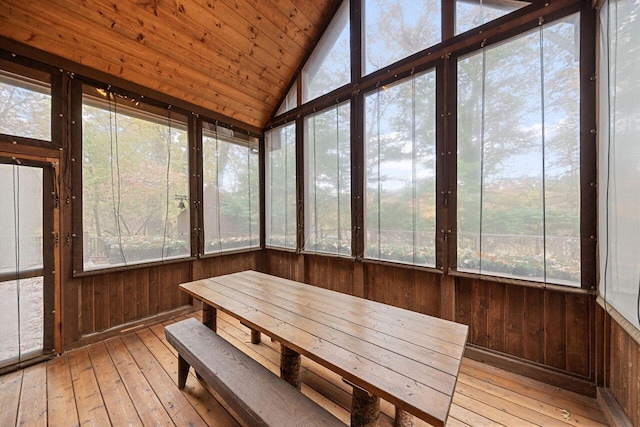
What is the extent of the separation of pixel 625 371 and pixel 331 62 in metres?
3.71

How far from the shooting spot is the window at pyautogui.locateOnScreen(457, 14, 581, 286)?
1716 mm

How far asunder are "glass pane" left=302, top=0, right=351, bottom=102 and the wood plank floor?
311 cm

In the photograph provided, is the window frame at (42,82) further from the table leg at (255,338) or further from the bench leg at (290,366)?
the bench leg at (290,366)

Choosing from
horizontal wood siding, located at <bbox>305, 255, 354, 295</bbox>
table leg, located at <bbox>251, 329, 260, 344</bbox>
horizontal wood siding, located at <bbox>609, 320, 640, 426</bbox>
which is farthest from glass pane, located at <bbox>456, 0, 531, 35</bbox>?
table leg, located at <bbox>251, 329, 260, 344</bbox>

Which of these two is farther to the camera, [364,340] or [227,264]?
[227,264]

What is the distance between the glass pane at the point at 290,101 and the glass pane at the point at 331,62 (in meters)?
0.16

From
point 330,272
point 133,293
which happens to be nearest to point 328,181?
point 330,272

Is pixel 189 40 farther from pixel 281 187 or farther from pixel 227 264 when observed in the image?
pixel 227 264

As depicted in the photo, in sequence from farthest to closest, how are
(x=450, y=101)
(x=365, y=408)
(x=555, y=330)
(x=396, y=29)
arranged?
(x=396, y=29)
(x=450, y=101)
(x=555, y=330)
(x=365, y=408)

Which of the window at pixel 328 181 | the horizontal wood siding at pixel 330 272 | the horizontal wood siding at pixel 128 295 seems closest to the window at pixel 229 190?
the horizontal wood siding at pixel 128 295

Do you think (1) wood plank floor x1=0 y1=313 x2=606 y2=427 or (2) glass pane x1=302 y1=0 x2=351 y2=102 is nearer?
(1) wood plank floor x1=0 y1=313 x2=606 y2=427

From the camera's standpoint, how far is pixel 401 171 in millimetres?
2447

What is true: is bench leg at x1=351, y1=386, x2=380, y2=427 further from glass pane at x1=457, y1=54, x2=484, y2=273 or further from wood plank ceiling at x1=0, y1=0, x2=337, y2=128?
wood plank ceiling at x1=0, y1=0, x2=337, y2=128

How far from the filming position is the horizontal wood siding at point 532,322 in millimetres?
1728
